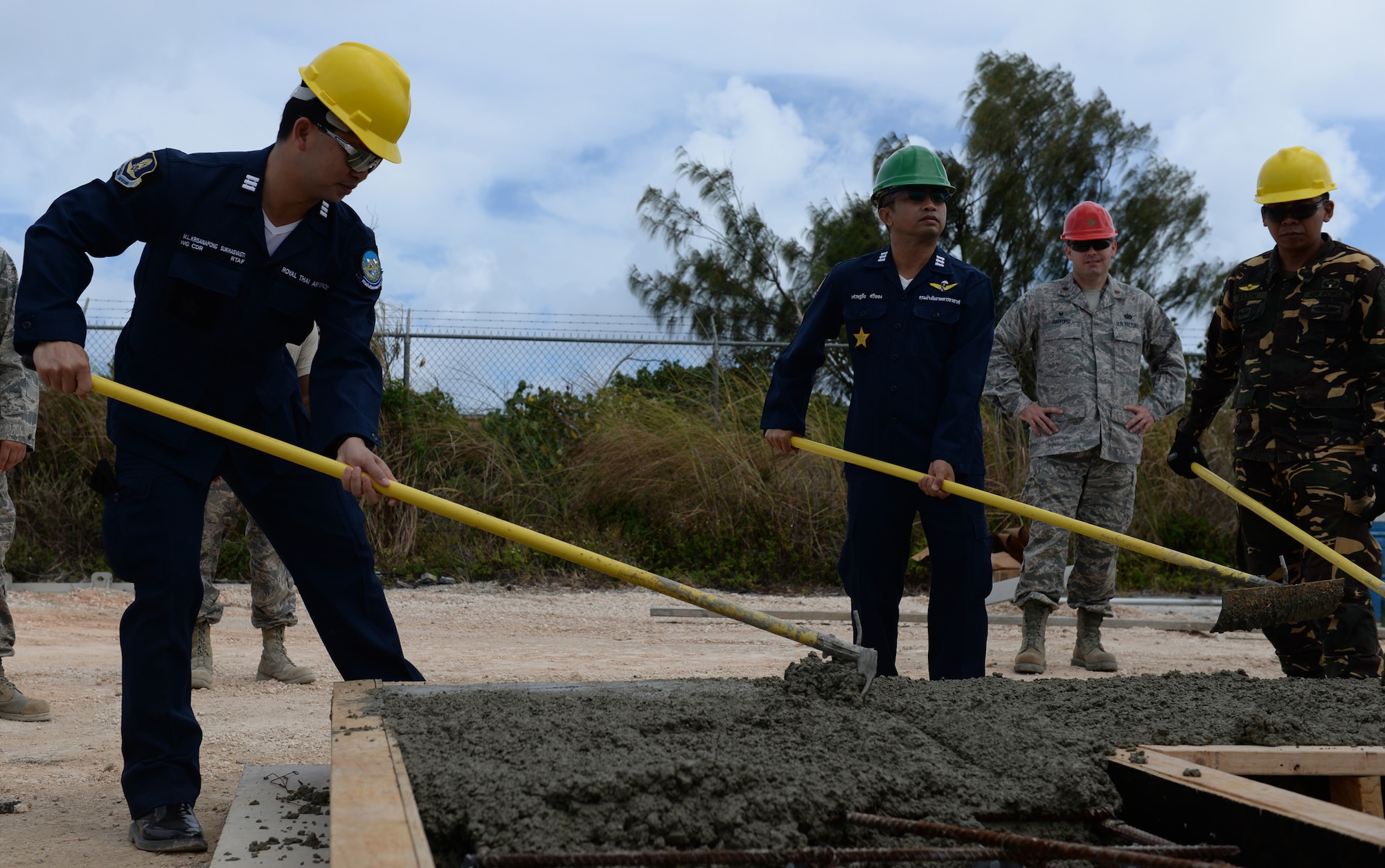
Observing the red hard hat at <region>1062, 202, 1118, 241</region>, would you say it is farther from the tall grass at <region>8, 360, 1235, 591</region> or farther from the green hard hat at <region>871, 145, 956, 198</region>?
the tall grass at <region>8, 360, 1235, 591</region>

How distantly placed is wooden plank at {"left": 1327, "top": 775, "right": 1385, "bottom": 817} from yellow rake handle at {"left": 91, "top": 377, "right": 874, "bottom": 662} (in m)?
1.08

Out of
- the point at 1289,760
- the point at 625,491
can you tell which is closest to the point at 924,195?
the point at 1289,760

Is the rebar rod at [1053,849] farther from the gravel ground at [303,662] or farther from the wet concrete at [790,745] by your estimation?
the gravel ground at [303,662]

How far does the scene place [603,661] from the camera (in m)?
5.81

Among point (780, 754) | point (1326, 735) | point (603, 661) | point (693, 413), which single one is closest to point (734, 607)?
point (780, 754)

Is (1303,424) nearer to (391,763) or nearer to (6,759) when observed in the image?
(391,763)

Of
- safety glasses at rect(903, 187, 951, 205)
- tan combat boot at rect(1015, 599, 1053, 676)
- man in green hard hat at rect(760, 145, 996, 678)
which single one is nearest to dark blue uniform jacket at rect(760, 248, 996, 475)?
man in green hard hat at rect(760, 145, 996, 678)

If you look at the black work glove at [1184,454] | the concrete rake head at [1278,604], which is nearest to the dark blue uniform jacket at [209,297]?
the concrete rake head at [1278,604]

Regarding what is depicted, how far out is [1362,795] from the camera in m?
2.46

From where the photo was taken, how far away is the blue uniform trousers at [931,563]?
13.1 ft

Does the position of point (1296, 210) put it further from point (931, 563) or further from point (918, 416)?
point (931, 563)

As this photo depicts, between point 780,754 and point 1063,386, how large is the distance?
12.1 feet

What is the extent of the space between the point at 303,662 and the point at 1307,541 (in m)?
4.33

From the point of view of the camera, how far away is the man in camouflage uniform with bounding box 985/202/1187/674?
5434 mm
